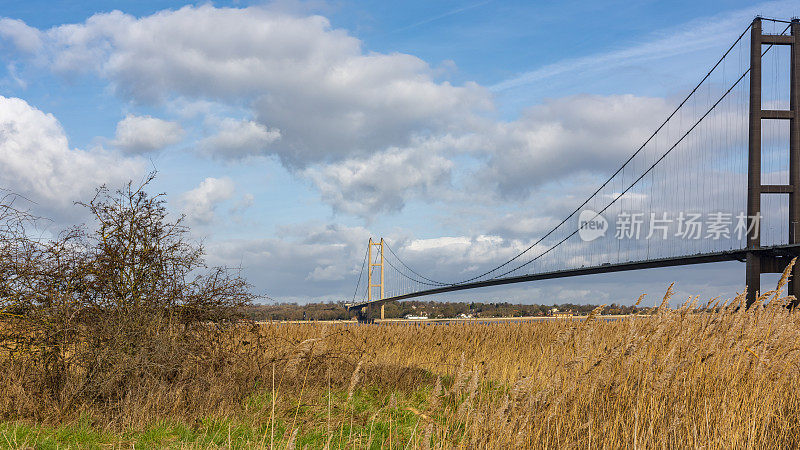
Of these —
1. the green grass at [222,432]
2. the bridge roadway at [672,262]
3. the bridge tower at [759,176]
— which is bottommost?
the green grass at [222,432]

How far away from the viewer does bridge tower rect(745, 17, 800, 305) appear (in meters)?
26.7

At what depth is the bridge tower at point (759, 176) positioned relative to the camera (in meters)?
26.7

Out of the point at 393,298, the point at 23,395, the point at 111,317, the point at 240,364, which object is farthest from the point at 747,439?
the point at 393,298

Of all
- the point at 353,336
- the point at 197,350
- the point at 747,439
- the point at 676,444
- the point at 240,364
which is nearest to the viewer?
the point at 676,444

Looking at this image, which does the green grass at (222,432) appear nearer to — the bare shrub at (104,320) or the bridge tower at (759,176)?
the bare shrub at (104,320)

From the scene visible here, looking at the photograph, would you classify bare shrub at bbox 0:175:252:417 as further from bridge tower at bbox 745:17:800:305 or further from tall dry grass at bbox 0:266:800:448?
bridge tower at bbox 745:17:800:305

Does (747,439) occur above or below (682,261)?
below

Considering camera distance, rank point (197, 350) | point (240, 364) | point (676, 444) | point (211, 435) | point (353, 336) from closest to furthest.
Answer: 1. point (676, 444)
2. point (211, 435)
3. point (197, 350)
4. point (240, 364)
5. point (353, 336)

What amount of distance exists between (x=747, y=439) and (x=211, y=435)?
5.12m

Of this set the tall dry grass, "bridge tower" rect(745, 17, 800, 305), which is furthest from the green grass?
"bridge tower" rect(745, 17, 800, 305)

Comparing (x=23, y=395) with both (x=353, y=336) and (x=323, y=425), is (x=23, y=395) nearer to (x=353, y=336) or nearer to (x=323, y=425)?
(x=323, y=425)

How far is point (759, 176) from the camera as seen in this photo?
1097 inches

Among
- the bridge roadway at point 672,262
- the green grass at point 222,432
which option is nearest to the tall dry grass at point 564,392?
the green grass at point 222,432

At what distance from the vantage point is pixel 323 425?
21.3 ft
